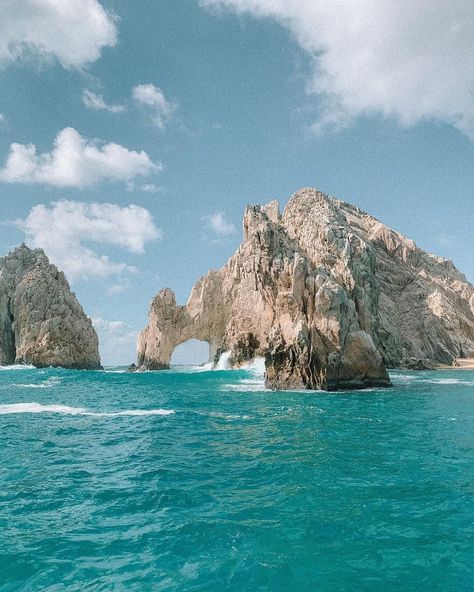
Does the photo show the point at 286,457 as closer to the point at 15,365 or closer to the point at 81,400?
the point at 81,400

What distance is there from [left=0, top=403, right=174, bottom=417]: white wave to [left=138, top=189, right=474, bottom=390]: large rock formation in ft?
58.1

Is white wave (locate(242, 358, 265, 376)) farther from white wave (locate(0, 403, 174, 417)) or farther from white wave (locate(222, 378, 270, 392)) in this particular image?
white wave (locate(0, 403, 174, 417))

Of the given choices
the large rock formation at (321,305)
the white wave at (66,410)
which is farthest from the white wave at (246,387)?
the white wave at (66,410)

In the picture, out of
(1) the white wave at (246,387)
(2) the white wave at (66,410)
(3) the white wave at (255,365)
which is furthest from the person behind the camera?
(3) the white wave at (255,365)

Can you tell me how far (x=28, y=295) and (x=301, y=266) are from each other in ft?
294

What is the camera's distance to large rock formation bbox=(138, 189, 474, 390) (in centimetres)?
4466

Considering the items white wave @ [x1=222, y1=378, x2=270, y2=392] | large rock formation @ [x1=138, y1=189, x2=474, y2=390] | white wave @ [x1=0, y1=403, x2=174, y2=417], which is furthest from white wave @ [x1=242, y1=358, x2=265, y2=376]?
white wave @ [x1=0, y1=403, x2=174, y2=417]

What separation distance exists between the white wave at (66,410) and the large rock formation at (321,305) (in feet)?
58.1

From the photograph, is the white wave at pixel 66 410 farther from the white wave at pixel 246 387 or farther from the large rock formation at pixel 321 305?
the large rock formation at pixel 321 305

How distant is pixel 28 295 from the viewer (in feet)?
371

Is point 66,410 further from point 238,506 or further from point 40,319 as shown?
point 40,319

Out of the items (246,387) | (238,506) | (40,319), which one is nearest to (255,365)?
(246,387)

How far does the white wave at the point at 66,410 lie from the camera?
30.0 m

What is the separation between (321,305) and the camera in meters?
44.2
